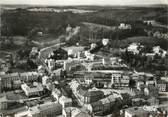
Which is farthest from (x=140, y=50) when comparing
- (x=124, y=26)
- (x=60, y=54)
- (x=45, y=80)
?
(x=45, y=80)

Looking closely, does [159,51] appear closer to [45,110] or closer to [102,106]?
[102,106]

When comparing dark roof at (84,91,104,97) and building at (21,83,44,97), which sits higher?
building at (21,83,44,97)

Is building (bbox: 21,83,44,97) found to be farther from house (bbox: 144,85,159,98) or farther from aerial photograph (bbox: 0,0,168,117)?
house (bbox: 144,85,159,98)

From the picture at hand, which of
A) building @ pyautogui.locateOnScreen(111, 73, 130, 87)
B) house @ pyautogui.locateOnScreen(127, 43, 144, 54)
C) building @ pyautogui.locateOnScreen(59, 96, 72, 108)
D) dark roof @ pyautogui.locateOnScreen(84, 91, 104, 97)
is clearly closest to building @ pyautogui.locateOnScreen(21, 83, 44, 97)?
building @ pyautogui.locateOnScreen(59, 96, 72, 108)

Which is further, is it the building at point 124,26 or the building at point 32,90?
the building at point 124,26

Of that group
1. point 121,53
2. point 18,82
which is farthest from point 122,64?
→ point 18,82

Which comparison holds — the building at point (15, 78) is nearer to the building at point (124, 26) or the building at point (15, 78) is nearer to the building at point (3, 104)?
the building at point (3, 104)

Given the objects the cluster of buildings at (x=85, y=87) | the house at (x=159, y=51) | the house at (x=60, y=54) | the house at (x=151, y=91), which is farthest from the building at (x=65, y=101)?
the house at (x=159, y=51)

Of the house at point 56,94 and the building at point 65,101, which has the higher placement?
the house at point 56,94
